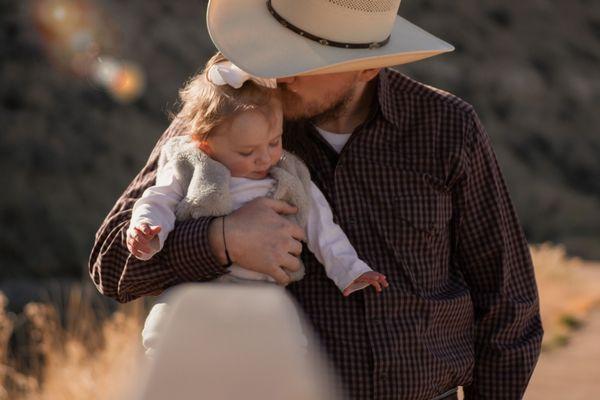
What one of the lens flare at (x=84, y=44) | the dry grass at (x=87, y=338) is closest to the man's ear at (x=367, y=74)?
the dry grass at (x=87, y=338)

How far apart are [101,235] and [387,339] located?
2.40 feet

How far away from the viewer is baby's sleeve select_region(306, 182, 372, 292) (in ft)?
7.53

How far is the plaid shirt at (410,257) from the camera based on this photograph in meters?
2.38

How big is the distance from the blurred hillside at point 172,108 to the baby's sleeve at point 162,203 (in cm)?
1253

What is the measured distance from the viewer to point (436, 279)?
2.51m

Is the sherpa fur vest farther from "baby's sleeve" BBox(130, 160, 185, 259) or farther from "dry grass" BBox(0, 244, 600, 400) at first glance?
"dry grass" BBox(0, 244, 600, 400)

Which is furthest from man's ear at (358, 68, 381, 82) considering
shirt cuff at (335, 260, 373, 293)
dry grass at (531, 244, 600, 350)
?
dry grass at (531, 244, 600, 350)

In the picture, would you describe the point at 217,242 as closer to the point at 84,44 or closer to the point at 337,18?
the point at 337,18

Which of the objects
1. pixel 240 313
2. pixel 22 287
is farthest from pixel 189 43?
pixel 240 313

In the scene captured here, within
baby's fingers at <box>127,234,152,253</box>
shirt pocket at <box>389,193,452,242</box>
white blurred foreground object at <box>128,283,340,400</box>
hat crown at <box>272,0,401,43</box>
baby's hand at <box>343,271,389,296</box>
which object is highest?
white blurred foreground object at <box>128,283,340,400</box>

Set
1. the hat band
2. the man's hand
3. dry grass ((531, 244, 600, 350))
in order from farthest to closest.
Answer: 1. dry grass ((531, 244, 600, 350))
2. the hat band
3. the man's hand

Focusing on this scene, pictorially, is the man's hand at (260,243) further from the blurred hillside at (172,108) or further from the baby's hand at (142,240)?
the blurred hillside at (172,108)

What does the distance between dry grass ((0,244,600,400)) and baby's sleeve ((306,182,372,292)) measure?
1.06 m

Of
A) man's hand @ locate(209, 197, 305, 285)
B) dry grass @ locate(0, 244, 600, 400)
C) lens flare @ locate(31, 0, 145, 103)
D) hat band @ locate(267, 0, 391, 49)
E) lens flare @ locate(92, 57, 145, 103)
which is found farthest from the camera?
lens flare @ locate(92, 57, 145, 103)
